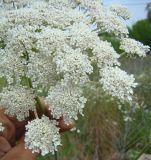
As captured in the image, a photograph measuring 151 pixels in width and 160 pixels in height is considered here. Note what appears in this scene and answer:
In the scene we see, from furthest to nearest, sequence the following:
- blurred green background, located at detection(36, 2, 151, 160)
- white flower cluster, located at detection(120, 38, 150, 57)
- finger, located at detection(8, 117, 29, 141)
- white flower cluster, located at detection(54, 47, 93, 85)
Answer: blurred green background, located at detection(36, 2, 151, 160)
finger, located at detection(8, 117, 29, 141)
white flower cluster, located at detection(120, 38, 150, 57)
white flower cluster, located at detection(54, 47, 93, 85)

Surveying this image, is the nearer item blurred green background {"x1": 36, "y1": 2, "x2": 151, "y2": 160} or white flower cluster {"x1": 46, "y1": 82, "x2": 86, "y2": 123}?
white flower cluster {"x1": 46, "y1": 82, "x2": 86, "y2": 123}

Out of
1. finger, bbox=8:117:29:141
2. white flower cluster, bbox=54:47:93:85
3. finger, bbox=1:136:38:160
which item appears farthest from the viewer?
finger, bbox=8:117:29:141

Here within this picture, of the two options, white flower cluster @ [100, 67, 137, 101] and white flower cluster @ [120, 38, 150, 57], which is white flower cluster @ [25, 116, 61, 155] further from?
white flower cluster @ [120, 38, 150, 57]

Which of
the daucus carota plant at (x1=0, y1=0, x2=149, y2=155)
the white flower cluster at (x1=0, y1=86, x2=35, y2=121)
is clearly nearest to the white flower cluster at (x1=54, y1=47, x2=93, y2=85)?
the daucus carota plant at (x1=0, y1=0, x2=149, y2=155)

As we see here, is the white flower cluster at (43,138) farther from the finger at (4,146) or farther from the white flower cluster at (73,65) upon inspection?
the finger at (4,146)

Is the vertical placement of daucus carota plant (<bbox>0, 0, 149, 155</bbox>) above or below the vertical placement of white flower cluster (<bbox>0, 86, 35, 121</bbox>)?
above

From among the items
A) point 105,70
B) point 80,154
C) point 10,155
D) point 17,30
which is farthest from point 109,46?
point 80,154

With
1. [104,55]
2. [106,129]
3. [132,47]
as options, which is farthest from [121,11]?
[106,129]
